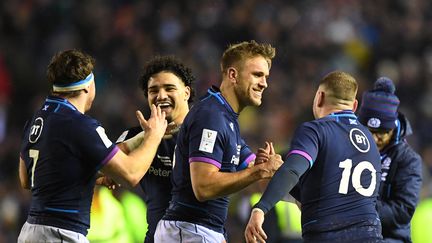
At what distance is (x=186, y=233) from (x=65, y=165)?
3.02 feet

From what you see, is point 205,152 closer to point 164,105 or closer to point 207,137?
point 207,137

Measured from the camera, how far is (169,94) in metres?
7.04

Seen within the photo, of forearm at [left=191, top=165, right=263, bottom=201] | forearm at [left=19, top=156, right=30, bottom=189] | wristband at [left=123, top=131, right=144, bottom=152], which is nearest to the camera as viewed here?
forearm at [left=191, top=165, right=263, bottom=201]

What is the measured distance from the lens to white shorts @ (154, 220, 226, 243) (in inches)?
243

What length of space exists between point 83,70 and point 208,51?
921cm

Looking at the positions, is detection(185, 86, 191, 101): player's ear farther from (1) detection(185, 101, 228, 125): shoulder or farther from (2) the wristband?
(1) detection(185, 101, 228, 125): shoulder

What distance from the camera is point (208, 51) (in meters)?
15.2

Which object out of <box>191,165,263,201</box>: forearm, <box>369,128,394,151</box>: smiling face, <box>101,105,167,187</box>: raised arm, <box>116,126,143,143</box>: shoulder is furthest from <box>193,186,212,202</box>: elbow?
<box>369,128,394,151</box>: smiling face

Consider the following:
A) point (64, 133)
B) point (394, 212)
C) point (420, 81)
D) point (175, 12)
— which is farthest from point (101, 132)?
point (175, 12)

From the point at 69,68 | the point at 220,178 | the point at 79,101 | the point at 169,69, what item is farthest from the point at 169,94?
the point at 220,178

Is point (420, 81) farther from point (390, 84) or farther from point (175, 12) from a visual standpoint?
point (390, 84)

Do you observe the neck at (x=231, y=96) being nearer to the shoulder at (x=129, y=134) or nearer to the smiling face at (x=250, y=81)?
the smiling face at (x=250, y=81)

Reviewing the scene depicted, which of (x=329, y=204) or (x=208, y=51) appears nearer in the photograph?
(x=329, y=204)

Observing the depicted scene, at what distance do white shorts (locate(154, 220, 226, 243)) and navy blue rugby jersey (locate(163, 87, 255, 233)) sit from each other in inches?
1.4
